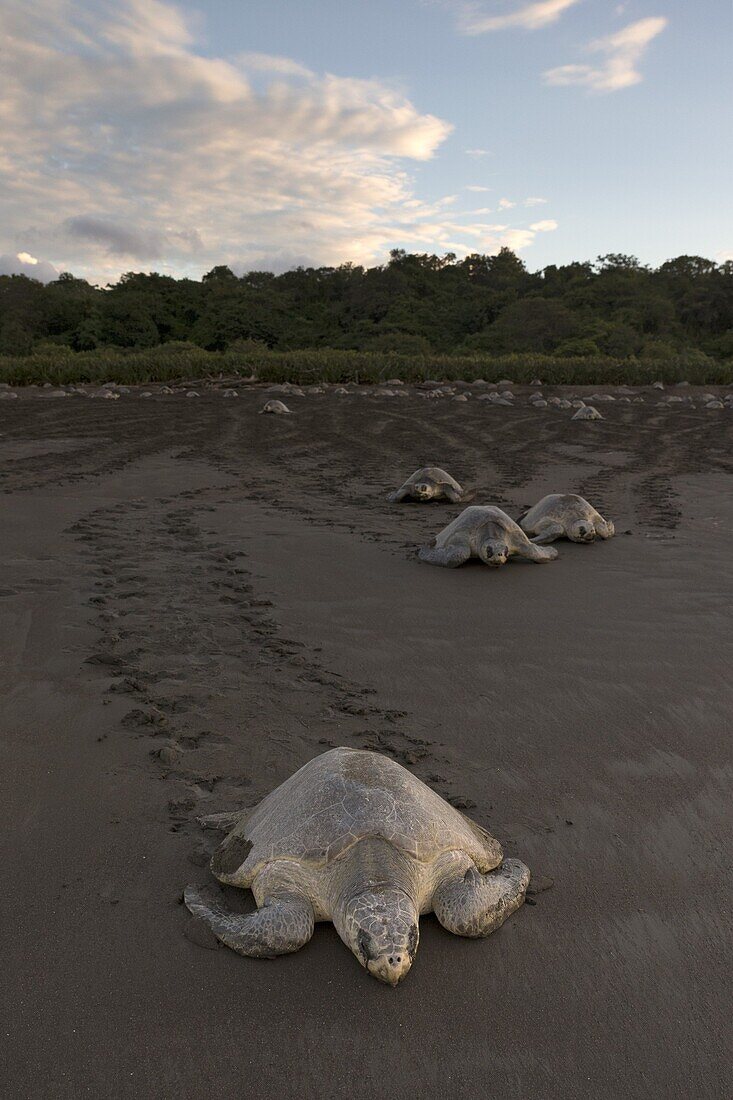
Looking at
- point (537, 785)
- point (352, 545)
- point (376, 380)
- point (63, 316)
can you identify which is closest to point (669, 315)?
point (376, 380)

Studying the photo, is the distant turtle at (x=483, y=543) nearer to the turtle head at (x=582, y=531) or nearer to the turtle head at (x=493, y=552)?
the turtle head at (x=493, y=552)

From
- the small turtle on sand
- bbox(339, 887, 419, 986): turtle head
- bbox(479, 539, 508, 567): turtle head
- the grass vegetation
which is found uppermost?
the grass vegetation

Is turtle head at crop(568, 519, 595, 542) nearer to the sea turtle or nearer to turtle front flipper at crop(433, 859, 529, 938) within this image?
→ the sea turtle

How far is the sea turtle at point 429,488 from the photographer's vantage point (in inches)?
348

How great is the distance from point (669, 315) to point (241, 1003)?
2029 inches

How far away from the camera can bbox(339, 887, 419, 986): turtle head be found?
219cm

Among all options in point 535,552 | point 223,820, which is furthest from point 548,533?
point 223,820

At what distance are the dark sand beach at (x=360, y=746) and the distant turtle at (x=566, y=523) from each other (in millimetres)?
269

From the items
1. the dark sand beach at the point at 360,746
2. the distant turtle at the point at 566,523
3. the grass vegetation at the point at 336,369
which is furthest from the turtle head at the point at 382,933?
the grass vegetation at the point at 336,369

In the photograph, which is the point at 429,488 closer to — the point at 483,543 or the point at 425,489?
the point at 425,489

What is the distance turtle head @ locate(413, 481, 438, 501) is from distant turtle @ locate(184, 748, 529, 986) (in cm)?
628

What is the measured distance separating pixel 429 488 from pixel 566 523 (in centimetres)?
200

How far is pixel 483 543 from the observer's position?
659 centimetres

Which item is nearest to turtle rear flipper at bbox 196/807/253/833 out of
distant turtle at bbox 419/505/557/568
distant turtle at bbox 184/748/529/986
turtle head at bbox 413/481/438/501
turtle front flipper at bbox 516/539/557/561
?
distant turtle at bbox 184/748/529/986
